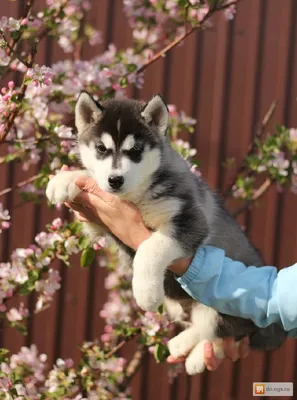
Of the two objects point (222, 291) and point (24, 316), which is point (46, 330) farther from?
point (222, 291)

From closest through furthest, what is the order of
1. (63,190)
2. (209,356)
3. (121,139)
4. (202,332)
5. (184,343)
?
(121,139) < (63,190) < (209,356) < (202,332) < (184,343)

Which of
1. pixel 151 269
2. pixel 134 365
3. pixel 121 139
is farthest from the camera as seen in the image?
pixel 134 365

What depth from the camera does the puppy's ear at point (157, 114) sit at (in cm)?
262

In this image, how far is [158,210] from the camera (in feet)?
8.44

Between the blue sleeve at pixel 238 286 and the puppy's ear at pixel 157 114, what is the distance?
2.09ft

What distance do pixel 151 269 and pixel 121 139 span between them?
593mm

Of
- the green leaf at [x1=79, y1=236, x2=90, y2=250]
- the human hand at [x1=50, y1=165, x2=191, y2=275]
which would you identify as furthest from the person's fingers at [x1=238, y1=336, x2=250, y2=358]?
the green leaf at [x1=79, y1=236, x2=90, y2=250]

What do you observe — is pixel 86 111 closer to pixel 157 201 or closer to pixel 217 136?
pixel 157 201

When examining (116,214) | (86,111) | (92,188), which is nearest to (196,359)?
(116,214)

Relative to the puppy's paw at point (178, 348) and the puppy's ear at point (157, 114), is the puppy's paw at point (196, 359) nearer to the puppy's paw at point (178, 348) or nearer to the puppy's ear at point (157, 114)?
the puppy's paw at point (178, 348)

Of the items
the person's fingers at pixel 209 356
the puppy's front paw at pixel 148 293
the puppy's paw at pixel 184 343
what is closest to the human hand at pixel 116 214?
the puppy's front paw at pixel 148 293

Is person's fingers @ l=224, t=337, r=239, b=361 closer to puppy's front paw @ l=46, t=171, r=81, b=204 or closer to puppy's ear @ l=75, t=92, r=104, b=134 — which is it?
puppy's front paw @ l=46, t=171, r=81, b=204

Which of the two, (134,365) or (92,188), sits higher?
(92,188)

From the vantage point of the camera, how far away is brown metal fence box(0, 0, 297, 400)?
462cm
